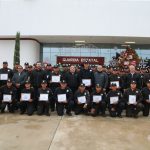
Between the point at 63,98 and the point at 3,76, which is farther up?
the point at 3,76

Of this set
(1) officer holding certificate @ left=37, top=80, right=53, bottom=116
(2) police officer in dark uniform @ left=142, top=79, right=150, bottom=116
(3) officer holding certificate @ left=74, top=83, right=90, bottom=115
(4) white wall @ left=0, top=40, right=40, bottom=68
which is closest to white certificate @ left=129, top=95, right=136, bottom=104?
(2) police officer in dark uniform @ left=142, top=79, right=150, bottom=116

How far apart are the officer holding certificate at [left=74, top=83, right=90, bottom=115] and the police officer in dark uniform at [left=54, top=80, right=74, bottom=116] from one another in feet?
0.66

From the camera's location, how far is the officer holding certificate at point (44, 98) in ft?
39.7

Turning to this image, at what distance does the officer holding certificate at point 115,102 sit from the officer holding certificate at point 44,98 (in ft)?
6.31

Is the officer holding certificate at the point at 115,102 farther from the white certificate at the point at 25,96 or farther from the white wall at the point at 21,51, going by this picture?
the white wall at the point at 21,51

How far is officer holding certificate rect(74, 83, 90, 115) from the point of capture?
475 inches

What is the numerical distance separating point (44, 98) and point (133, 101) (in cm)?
285

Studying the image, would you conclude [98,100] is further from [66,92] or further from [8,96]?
[8,96]

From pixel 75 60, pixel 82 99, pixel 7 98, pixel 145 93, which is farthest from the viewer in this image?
pixel 75 60

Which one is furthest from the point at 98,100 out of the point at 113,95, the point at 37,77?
the point at 37,77
